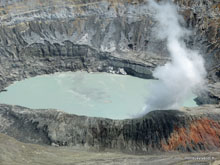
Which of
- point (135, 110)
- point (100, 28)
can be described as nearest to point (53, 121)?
point (135, 110)

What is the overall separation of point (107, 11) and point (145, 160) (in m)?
30.0

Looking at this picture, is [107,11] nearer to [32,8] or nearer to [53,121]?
[32,8]

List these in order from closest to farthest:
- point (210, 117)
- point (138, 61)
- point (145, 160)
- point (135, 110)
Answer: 1. point (145, 160)
2. point (210, 117)
3. point (135, 110)
4. point (138, 61)

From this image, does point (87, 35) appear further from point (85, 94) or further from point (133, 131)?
point (133, 131)

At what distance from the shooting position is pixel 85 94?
37406mm

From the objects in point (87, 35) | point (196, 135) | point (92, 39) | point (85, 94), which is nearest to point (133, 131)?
point (196, 135)

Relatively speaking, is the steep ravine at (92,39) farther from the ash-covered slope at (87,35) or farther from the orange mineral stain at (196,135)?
the orange mineral stain at (196,135)

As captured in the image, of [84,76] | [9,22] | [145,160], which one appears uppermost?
[9,22]

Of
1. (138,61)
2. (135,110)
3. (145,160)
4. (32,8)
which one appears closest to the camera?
(145,160)

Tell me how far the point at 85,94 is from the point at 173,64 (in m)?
13.0

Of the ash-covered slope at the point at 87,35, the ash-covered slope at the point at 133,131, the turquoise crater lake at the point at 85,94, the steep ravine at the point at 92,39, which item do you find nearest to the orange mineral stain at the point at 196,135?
the ash-covered slope at the point at 133,131

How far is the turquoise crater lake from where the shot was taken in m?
33.7

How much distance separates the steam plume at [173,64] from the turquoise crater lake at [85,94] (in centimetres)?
143

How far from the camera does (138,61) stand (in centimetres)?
4216
